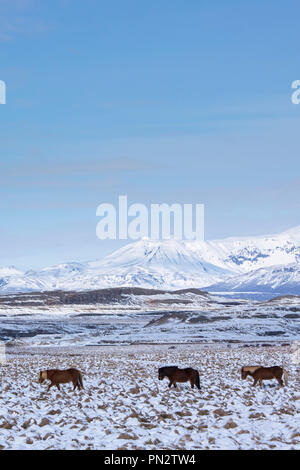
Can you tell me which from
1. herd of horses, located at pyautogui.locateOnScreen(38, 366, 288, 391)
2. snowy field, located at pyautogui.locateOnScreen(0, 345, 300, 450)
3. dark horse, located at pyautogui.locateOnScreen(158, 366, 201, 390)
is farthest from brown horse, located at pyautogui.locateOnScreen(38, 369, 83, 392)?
dark horse, located at pyautogui.locateOnScreen(158, 366, 201, 390)

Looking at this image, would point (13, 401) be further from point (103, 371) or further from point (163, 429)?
point (103, 371)

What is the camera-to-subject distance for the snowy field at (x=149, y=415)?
1413 cm

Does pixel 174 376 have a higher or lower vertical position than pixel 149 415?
higher

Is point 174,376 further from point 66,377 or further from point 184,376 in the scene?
point 66,377

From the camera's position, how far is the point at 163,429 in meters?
15.5

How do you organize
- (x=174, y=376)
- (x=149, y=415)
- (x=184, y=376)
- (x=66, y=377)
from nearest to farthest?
1. (x=149, y=415)
2. (x=66, y=377)
3. (x=184, y=376)
4. (x=174, y=376)

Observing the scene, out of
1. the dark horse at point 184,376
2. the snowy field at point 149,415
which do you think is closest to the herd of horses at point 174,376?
the dark horse at point 184,376

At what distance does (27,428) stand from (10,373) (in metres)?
14.3

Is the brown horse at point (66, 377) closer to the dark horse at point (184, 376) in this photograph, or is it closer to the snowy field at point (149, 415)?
the snowy field at point (149, 415)

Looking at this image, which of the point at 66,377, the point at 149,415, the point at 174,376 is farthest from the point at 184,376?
the point at 149,415

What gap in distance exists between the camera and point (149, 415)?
17.5m

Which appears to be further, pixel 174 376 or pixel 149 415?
pixel 174 376

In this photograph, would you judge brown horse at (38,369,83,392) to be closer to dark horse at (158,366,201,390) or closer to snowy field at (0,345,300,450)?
snowy field at (0,345,300,450)

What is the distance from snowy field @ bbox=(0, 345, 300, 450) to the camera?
46.4ft
